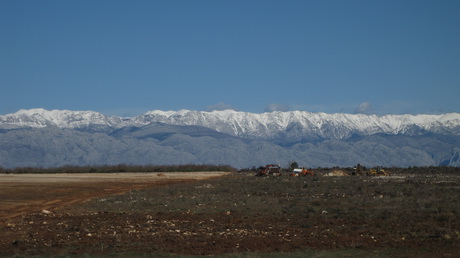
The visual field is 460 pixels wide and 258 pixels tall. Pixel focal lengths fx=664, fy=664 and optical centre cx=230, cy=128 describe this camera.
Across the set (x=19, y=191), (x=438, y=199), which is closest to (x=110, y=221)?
(x=438, y=199)

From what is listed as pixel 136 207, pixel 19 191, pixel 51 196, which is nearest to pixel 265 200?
pixel 136 207

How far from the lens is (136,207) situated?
124 feet

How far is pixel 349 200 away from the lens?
4047 centimetres

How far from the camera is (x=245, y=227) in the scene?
28250mm

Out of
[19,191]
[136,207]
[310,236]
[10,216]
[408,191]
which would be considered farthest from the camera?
[19,191]

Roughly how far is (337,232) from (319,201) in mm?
13673

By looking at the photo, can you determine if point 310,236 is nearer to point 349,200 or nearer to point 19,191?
point 349,200

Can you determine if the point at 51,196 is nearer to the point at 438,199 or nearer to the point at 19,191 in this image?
the point at 19,191

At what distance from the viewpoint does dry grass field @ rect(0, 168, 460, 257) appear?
22750mm

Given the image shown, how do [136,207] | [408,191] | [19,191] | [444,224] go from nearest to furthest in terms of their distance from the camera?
[444,224] < [136,207] < [408,191] < [19,191]

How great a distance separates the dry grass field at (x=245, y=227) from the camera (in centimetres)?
2275

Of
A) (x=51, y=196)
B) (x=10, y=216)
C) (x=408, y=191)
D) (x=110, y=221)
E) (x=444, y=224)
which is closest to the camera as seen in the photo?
(x=444, y=224)

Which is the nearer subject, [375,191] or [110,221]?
[110,221]

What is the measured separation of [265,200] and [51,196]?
17238 millimetres
